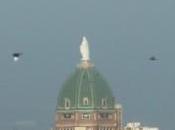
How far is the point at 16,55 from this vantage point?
126 metres

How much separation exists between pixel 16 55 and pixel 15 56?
58 cm

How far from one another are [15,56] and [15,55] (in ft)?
0.35

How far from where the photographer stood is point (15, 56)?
126312 mm

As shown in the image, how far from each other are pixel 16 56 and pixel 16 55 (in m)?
0.15

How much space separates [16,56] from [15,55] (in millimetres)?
519

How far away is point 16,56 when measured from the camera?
125875mm

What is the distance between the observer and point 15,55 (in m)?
126

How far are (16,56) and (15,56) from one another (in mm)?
450
